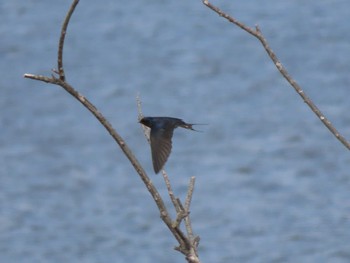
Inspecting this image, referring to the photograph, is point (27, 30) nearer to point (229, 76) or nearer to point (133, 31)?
point (133, 31)

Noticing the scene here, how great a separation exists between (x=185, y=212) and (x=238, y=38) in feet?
27.4

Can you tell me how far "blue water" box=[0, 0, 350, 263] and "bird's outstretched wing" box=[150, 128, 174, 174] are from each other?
4304 mm

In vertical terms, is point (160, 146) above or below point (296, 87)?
above

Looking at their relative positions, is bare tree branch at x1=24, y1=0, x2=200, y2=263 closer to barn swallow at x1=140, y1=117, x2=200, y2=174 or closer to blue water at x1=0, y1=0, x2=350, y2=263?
barn swallow at x1=140, y1=117, x2=200, y2=174

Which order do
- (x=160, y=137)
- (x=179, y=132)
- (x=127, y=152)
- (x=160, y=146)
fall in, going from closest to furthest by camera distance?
(x=127, y=152)
(x=160, y=146)
(x=160, y=137)
(x=179, y=132)

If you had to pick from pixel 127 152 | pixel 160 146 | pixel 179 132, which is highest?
pixel 179 132

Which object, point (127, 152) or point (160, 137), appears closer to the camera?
point (127, 152)

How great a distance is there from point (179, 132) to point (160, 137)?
19.1ft

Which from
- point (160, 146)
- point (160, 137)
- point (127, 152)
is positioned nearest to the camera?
point (127, 152)

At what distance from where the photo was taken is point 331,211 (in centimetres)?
772

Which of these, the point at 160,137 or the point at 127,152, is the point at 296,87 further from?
the point at 160,137

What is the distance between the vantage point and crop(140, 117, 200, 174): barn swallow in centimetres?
271

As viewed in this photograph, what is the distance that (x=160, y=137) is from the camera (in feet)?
9.67

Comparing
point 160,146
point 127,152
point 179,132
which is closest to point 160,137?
point 160,146
